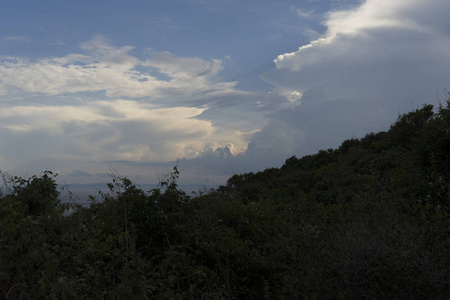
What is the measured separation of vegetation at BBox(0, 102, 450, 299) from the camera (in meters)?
4.61

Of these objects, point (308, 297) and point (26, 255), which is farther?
point (308, 297)

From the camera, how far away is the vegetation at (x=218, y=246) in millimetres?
4605

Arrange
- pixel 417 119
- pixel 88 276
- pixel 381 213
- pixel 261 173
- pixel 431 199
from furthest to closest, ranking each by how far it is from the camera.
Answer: pixel 261 173 < pixel 417 119 < pixel 431 199 < pixel 381 213 < pixel 88 276

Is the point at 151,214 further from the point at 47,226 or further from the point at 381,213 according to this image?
the point at 381,213

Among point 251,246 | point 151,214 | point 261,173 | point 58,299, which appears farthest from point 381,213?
point 261,173

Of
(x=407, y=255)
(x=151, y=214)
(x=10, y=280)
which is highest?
(x=151, y=214)

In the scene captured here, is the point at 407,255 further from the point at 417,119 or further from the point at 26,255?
the point at 417,119

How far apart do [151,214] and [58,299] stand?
9.51 ft

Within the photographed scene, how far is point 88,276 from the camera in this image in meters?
4.82

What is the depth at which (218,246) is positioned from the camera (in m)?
6.91

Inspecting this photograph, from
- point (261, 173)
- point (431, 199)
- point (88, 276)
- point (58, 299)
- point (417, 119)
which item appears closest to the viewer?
point (58, 299)

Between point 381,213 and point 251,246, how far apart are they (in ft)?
8.59

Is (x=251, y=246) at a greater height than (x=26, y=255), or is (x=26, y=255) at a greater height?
(x=26, y=255)

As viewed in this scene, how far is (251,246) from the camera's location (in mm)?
7820
